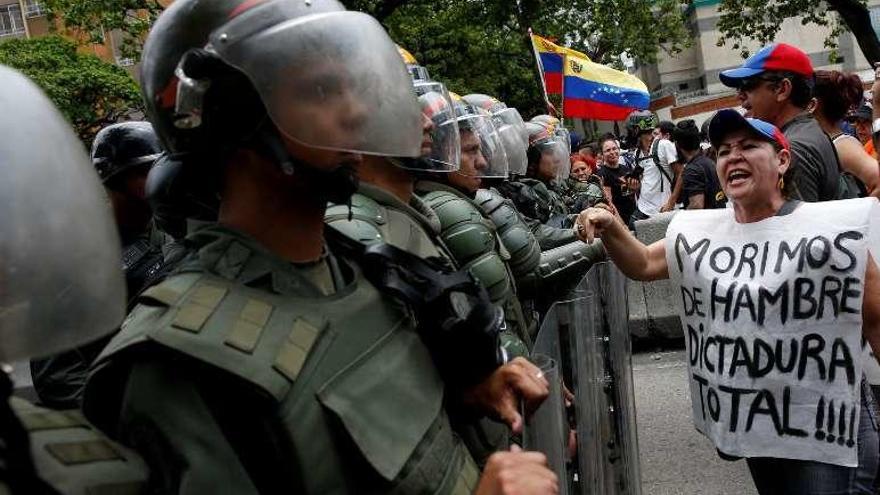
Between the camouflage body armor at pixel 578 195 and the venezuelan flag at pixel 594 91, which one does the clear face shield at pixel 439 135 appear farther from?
the venezuelan flag at pixel 594 91

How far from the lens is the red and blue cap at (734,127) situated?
2.98m

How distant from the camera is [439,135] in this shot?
3.09m

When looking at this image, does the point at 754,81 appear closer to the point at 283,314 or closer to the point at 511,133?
the point at 511,133

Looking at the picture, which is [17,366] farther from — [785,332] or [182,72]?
[785,332]

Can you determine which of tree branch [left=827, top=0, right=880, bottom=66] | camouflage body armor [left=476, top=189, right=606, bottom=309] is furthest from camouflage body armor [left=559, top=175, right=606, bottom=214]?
tree branch [left=827, top=0, right=880, bottom=66]

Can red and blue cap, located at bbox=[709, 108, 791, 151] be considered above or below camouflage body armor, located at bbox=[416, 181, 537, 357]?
above

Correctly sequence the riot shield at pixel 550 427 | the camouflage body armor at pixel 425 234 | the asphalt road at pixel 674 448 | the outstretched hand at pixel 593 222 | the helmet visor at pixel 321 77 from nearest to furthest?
the helmet visor at pixel 321 77
the riot shield at pixel 550 427
the camouflage body armor at pixel 425 234
the outstretched hand at pixel 593 222
the asphalt road at pixel 674 448

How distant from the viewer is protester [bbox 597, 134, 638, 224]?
12.5 meters

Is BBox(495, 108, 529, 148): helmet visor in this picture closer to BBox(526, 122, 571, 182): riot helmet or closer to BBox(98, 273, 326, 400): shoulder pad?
BBox(526, 122, 571, 182): riot helmet

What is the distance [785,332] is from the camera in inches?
111

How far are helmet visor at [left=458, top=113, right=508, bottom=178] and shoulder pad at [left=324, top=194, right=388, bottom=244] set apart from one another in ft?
4.60

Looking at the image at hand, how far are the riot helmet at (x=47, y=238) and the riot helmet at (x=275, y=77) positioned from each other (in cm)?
43

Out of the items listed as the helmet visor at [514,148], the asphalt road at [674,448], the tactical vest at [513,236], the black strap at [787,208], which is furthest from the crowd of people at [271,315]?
the helmet visor at [514,148]

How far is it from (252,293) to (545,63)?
366 inches
